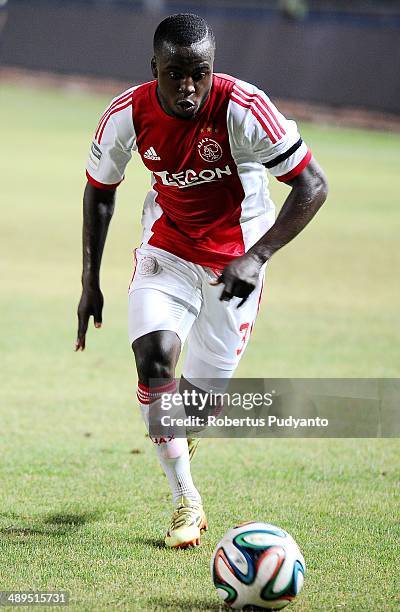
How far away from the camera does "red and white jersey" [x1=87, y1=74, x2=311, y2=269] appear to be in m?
5.68

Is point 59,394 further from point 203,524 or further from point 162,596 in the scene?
point 162,596

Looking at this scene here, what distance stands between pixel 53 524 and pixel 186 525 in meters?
0.78

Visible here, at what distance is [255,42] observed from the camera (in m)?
38.7

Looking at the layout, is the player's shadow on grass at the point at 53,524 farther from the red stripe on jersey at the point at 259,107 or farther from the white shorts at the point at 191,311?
the red stripe on jersey at the point at 259,107

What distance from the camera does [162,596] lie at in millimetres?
4867

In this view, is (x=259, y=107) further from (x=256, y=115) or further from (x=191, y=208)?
(x=191, y=208)

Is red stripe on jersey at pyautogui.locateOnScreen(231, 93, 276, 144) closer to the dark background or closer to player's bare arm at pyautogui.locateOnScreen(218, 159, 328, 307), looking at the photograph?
player's bare arm at pyautogui.locateOnScreen(218, 159, 328, 307)

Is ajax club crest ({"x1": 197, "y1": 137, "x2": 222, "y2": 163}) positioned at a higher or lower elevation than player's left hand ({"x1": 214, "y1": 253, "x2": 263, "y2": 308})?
higher

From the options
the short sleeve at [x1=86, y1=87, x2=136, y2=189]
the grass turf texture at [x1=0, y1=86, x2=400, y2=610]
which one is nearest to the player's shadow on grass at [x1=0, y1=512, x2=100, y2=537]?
the grass turf texture at [x1=0, y1=86, x2=400, y2=610]

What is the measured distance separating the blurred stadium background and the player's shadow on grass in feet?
0.05

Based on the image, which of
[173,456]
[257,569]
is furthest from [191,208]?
[257,569]

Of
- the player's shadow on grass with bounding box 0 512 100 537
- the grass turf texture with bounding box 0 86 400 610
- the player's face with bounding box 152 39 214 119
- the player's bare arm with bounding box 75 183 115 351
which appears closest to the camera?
the grass turf texture with bounding box 0 86 400 610

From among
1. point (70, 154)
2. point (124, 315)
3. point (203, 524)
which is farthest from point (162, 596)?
point (70, 154)

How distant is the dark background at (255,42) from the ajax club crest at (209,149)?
2947 cm
